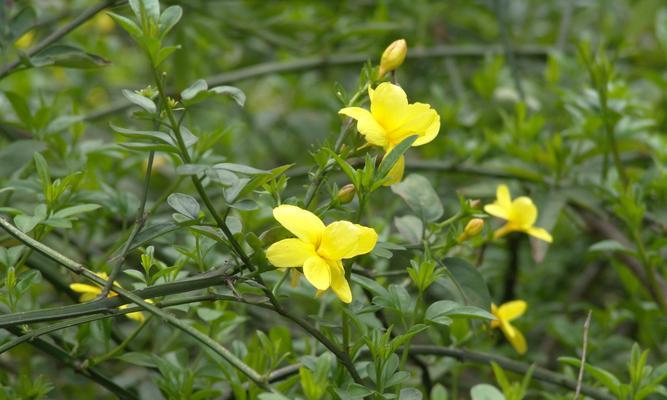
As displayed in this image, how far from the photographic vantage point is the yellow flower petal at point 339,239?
721 mm

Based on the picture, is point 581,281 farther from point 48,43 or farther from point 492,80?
point 48,43

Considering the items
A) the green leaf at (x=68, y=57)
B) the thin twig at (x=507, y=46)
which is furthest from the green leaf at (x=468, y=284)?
Answer: the thin twig at (x=507, y=46)

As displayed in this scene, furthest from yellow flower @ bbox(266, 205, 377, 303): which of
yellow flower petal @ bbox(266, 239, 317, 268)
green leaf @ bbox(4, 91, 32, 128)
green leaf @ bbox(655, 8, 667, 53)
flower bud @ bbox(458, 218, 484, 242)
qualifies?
green leaf @ bbox(655, 8, 667, 53)

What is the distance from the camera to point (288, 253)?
2.36 feet

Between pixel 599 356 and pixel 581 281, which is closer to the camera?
pixel 599 356

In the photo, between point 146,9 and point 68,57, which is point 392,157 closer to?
point 146,9

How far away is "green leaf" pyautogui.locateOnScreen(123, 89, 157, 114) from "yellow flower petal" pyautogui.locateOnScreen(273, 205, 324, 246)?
13cm

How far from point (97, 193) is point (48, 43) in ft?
0.67

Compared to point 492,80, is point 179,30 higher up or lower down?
higher up

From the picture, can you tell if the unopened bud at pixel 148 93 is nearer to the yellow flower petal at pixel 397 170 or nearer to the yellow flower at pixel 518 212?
the yellow flower petal at pixel 397 170

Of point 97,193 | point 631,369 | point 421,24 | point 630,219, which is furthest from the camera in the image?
point 421,24

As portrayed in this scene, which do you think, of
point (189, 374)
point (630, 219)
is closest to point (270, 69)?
point (630, 219)

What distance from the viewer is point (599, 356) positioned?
1.31 m

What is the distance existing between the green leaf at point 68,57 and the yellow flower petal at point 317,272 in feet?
1.52
